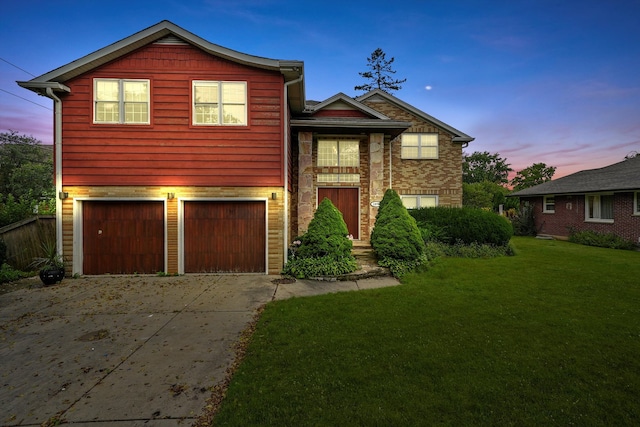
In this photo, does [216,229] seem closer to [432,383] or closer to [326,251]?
[326,251]

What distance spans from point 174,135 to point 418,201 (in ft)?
37.6

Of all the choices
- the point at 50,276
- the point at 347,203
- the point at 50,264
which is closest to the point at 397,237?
the point at 347,203

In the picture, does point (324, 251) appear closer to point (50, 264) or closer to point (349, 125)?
point (349, 125)

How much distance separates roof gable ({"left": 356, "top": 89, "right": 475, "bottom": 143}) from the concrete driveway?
35.2ft

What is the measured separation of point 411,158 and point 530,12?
24.4 feet

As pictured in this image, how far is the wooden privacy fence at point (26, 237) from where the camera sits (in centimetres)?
841

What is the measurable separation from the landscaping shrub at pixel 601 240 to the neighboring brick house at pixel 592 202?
1.34 ft

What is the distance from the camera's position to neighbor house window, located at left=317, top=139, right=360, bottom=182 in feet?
40.7

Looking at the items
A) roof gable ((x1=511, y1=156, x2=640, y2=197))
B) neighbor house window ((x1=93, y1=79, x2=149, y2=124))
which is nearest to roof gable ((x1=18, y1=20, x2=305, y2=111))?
neighbor house window ((x1=93, y1=79, x2=149, y2=124))

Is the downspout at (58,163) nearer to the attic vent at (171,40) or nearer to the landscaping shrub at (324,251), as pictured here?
the attic vent at (171,40)

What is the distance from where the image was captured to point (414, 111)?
1448 cm

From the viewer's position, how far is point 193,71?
8.24 m

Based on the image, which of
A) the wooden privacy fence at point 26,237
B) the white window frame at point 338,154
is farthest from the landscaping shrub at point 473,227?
the wooden privacy fence at point 26,237

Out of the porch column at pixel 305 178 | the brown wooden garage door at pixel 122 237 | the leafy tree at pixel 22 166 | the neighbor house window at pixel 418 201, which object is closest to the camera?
the brown wooden garage door at pixel 122 237
